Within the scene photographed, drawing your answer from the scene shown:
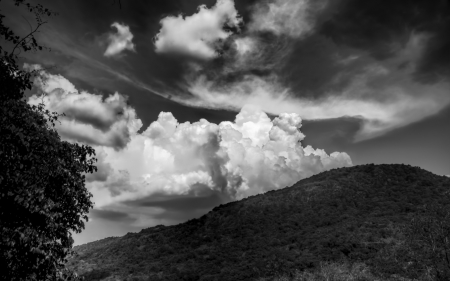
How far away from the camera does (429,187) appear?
70.4 meters

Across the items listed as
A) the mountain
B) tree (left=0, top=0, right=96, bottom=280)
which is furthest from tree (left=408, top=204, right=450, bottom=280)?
tree (left=0, top=0, right=96, bottom=280)

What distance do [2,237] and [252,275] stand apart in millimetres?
37607

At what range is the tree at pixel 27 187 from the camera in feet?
29.0

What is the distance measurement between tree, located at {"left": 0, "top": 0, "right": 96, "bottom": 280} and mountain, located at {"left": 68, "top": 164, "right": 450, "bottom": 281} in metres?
34.8

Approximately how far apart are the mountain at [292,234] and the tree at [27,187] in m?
34.8

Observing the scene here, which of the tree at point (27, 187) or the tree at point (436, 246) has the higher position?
the tree at point (27, 187)

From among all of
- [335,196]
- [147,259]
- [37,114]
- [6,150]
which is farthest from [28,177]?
[335,196]

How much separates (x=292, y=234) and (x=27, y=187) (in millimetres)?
55855

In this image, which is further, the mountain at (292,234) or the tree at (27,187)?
the mountain at (292,234)

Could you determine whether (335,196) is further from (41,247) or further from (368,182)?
(41,247)

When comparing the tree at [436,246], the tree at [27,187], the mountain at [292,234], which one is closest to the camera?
the tree at [27,187]

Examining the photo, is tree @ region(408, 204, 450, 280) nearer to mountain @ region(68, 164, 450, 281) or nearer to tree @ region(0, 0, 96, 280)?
mountain @ region(68, 164, 450, 281)

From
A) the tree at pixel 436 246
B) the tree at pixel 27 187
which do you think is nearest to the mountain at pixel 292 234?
the tree at pixel 436 246

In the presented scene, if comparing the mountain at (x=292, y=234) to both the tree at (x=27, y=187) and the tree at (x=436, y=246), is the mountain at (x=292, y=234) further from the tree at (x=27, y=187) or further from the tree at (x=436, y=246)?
the tree at (x=27, y=187)
